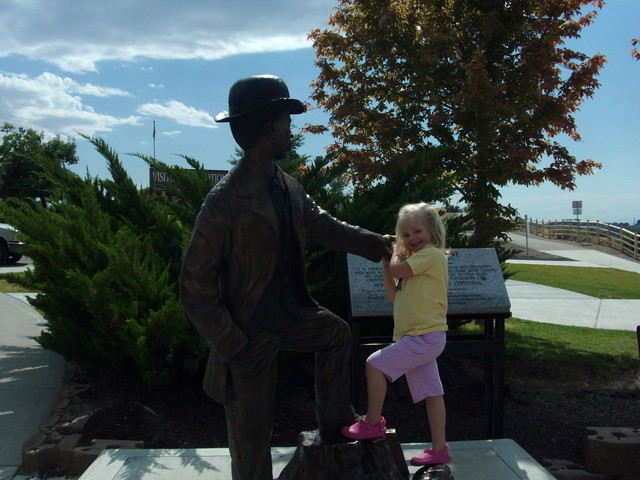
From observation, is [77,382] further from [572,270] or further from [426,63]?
[572,270]

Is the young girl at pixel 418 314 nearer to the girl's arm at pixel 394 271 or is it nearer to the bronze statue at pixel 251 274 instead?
the girl's arm at pixel 394 271

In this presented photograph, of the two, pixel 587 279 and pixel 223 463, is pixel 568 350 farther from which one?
pixel 587 279

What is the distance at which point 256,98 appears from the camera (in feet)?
8.05

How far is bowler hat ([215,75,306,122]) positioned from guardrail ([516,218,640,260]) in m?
26.7

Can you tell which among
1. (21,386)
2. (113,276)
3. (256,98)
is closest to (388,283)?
(256,98)

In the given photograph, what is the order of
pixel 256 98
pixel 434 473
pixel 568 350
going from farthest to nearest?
pixel 568 350, pixel 434 473, pixel 256 98

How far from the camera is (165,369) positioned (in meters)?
4.43

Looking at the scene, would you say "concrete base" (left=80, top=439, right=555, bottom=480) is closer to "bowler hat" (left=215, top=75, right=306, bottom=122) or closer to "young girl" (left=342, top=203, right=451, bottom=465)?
"young girl" (left=342, top=203, right=451, bottom=465)

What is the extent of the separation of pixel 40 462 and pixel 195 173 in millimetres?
2631

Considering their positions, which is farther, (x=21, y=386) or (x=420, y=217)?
(x=21, y=386)

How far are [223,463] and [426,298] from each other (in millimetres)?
1538

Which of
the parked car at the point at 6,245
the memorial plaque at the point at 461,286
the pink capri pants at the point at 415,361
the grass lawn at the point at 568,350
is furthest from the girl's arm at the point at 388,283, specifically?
the parked car at the point at 6,245

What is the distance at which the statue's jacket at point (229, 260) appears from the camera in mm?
2328

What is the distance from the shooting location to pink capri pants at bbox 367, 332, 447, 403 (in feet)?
9.62
